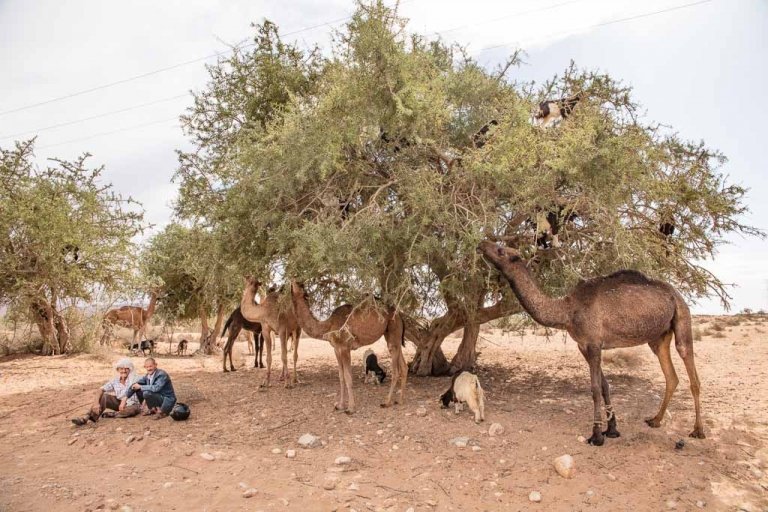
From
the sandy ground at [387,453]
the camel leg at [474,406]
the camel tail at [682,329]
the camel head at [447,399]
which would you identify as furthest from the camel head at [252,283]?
the camel tail at [682,329]

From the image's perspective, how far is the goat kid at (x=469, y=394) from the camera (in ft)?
28.9

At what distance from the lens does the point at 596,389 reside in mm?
7934

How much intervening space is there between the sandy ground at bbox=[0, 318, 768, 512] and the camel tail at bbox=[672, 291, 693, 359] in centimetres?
124

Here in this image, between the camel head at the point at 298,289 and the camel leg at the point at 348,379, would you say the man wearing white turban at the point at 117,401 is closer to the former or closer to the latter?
the camel head at the point at 298,289

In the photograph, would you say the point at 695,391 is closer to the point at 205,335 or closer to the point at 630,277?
the point at 630,277

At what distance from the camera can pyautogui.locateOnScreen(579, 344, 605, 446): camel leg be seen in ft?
25.5

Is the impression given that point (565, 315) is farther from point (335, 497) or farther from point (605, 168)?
point (335, 497)

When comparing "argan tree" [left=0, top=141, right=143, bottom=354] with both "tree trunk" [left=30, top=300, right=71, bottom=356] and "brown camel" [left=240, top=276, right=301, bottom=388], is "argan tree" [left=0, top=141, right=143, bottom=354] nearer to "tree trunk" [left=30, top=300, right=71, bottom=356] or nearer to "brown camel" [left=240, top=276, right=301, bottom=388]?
"tree trunk" [left=30, top=300, right=71, bottom=356]

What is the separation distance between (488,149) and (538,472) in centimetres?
457

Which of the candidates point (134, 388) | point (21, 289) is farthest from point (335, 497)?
point (21, 289)

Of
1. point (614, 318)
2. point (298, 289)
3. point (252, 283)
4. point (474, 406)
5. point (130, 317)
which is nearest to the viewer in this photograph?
point (614, 318)

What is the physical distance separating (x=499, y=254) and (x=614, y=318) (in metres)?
1.83

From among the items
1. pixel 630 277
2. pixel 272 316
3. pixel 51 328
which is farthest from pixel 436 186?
pixel 51 328

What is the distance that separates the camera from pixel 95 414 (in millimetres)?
9305
